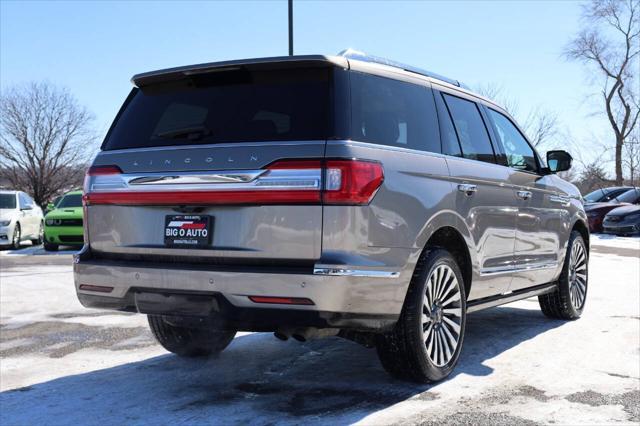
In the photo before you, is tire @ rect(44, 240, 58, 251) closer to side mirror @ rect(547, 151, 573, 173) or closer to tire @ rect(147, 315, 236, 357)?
tire @ rect(147, 315, 236, 357)

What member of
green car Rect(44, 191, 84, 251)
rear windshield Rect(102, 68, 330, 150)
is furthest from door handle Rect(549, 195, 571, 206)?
green car Rect(44, 191, 84, 251)

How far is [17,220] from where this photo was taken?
1756 cm

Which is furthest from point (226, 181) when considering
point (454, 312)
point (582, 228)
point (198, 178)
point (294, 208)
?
point (582, 228)

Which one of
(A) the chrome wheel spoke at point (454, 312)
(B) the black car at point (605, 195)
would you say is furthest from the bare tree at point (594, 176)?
(A) the chrome wheel spoke at point (454, 312)

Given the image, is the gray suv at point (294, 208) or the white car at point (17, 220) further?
the white car at point (17, 220)

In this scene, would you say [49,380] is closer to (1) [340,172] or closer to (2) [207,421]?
(2) [207,421]

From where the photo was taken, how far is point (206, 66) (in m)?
3.96

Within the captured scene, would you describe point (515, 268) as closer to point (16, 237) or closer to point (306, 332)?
point (306, 332)

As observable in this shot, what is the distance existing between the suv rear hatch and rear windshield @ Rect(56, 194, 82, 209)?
46.4ft

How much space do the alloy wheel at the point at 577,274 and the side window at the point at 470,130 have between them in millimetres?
1957

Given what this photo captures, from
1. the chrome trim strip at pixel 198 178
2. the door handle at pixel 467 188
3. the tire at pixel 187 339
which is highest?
the chrome trim strip at pixel 198 178

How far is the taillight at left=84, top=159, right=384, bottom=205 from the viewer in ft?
11.4

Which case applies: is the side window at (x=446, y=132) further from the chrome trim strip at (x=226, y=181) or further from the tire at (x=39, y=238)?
the tire at (x=39, y=238)

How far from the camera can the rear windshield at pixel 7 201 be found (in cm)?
1778
